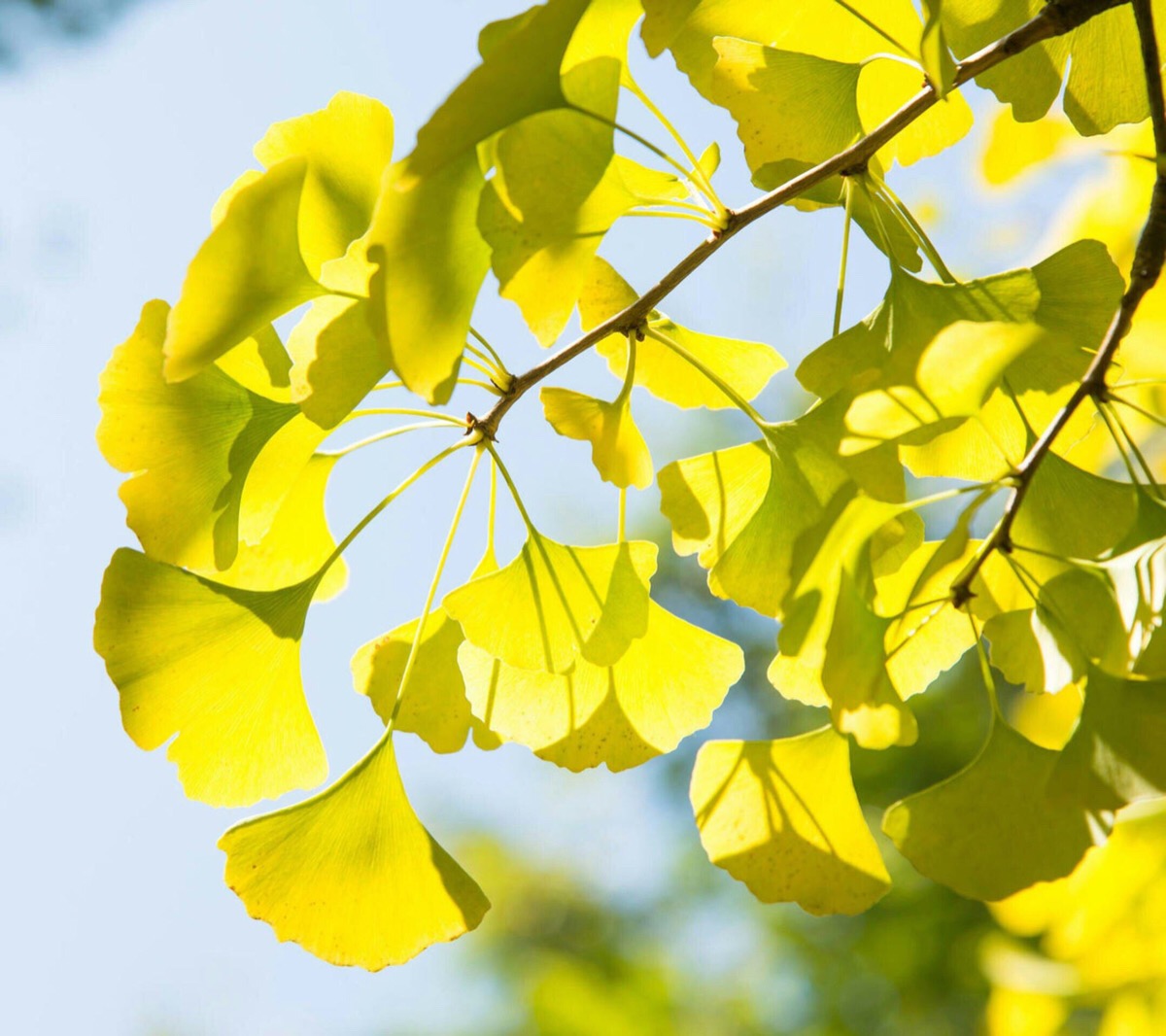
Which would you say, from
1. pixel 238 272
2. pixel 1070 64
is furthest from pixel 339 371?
pixel 1070 64

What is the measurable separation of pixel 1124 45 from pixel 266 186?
432mm

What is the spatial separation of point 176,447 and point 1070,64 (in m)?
0.49

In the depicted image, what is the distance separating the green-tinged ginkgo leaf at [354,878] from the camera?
1.64 feet

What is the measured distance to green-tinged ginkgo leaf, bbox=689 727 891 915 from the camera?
19.0 inches

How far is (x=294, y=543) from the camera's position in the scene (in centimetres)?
59

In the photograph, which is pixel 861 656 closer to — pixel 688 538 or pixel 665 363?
pixel 688 538

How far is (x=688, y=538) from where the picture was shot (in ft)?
1.77

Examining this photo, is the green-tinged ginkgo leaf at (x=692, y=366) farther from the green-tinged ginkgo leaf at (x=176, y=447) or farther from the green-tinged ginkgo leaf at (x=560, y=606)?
the green-tinged ginkgo leaf at (x=176, y=447)

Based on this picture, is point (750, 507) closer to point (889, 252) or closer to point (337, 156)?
point (889, 252)

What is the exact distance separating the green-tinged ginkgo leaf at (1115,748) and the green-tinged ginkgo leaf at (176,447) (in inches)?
14.8

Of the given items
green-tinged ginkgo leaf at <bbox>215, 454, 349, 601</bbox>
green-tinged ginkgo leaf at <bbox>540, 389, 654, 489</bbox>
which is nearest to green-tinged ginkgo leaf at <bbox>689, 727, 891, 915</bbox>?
green-tinged ginkgo leaf at <bbox>540, 389, 654, 489</bbox>

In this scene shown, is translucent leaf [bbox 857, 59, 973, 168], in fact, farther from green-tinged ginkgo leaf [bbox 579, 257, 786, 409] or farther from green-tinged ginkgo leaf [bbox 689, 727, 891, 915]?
green-tinged ginkgo leaf [bbox 689, 727, 891, 915]

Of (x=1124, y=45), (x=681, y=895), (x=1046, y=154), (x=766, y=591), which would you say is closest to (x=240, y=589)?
(x=766, y=591)

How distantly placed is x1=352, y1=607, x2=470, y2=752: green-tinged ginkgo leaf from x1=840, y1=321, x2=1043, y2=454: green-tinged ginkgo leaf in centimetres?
30
